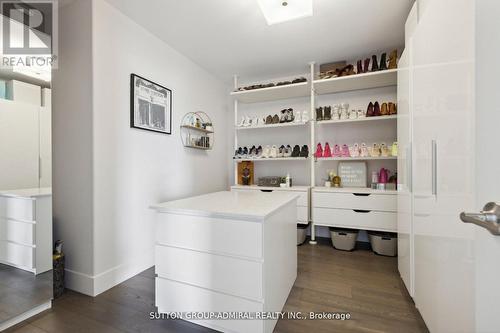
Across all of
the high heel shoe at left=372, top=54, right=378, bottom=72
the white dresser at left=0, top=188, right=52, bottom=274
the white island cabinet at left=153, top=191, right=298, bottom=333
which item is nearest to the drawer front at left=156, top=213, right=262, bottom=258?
the white island cabinet at left=153, top=191, right=298, bottom=333

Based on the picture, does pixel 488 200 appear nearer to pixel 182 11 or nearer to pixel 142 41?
pixel 182 11

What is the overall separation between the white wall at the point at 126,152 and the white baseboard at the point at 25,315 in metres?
0.29

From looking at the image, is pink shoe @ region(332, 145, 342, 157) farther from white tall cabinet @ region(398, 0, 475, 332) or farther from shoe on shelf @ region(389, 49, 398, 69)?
white tall cabinet @ region(398, 0, 475, 332)

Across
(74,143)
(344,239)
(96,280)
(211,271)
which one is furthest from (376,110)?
(96,280)

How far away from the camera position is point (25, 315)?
4.83 feet

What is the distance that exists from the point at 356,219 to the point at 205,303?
78.4 inches

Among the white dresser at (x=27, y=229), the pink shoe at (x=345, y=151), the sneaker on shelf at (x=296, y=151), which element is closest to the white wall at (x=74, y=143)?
the white dresser at (x=27, y=229)

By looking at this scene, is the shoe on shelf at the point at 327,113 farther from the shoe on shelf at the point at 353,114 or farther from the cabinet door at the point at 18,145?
the cabinet door at the point at 18,145

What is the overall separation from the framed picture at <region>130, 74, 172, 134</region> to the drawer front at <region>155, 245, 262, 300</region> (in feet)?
4.26

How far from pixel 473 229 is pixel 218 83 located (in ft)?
11.4

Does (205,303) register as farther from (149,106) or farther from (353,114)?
Answer: (353,114)

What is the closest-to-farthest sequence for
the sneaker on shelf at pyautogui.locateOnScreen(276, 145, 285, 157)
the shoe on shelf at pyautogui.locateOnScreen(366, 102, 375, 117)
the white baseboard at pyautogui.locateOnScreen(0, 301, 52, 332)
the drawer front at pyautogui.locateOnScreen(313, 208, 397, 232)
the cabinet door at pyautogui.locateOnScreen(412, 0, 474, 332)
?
1. the cabinet door at pyautogui.locateOnScreen(412, 0, 474, 332)
2. the white baseboard at pyautogui.locateOnScreen(0, 301, 52, 332)
3. the drawer front at pyautogui.locateOnScreen(313, 208, 397, 232)
4. the shoe on shelf at pyautogui.locateOnScreen(366, 102, 375, 117)
5. the sneaker on shelf at pyautogui.locateOnScreen(276, 145, 285, 157)

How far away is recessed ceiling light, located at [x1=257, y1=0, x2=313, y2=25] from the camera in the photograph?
1664 mm

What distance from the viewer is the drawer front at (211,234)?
3.95 feet
